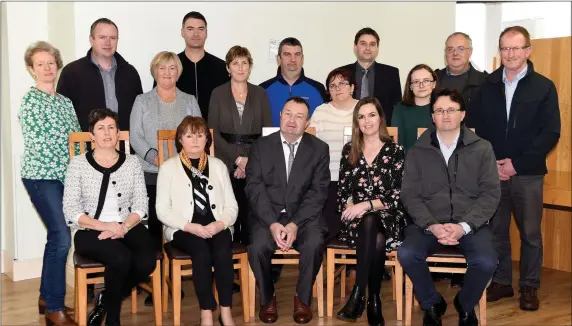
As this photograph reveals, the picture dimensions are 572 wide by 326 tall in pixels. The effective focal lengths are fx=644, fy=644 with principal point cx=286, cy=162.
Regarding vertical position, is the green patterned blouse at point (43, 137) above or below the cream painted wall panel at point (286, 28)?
below

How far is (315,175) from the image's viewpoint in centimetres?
384

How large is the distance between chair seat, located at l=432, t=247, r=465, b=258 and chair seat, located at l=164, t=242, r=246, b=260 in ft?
3.49

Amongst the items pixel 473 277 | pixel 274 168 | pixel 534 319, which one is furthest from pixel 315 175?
pixel 534 319

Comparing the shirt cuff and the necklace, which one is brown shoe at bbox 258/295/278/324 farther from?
the shirt cuff

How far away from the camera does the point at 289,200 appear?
3773mm

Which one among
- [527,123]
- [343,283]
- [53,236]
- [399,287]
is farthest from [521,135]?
[53,236]

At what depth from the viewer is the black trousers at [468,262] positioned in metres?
3.39

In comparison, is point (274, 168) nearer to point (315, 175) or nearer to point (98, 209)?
point (315, 175)

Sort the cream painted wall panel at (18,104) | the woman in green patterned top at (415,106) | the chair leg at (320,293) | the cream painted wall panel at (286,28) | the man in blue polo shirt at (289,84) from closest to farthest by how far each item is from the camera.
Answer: the chair leg at (320,293), the woman in green patterned top at (415,106), the man in blue polo shirt at (289,84), the cream painted wall panel at (18,104), the cream painted wall panel at (286,28)

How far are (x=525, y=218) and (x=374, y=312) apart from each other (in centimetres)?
118

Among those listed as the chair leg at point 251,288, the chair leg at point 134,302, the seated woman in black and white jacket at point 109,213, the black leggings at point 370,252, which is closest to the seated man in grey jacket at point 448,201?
the black leggings at point 370,252

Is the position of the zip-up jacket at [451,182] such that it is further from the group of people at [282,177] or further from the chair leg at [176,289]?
the chair leg at [176,289]

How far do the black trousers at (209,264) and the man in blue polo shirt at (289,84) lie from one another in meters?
1.18

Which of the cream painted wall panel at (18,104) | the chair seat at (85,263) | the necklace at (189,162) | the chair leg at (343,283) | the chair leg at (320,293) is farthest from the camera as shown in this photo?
the cream painted wall panel at (18,104)
